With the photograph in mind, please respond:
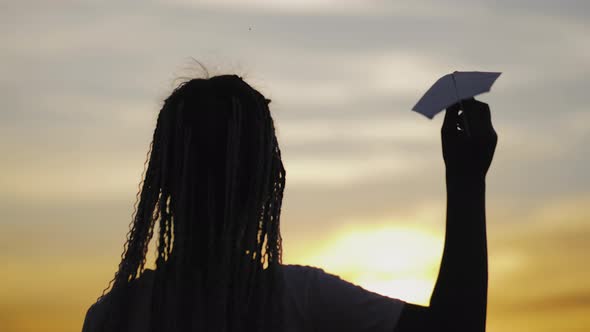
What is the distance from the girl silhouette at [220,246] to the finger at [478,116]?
730 mm

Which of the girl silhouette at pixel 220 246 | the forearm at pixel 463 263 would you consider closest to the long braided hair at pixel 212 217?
the girl silhouette at pixel 220 246

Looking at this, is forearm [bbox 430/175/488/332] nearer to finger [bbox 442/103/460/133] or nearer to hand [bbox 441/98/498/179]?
hand [bbox 441/98/498/179]

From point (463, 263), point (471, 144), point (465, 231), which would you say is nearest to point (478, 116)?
point (471, 144)

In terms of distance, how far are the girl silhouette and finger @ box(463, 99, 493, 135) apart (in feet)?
2.40

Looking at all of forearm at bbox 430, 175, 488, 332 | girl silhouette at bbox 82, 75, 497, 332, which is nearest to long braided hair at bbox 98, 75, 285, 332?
girl silhouette at bbox 82, 75, 497, 332

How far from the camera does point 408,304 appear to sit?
5.30 meters

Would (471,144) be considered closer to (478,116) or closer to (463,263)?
(478,116)

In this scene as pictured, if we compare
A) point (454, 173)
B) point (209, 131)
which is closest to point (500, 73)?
point (454, 173)

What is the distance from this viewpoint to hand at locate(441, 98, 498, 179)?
5.02 meters

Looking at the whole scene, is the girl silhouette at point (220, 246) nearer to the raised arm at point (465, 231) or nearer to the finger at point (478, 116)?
the raised arm at point (465, 231)

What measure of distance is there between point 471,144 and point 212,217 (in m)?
1.15

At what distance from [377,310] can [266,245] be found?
1.83 feet

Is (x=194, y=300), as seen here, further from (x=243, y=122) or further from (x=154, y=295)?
(x=243, y=122)

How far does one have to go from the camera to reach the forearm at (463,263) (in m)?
4.96
